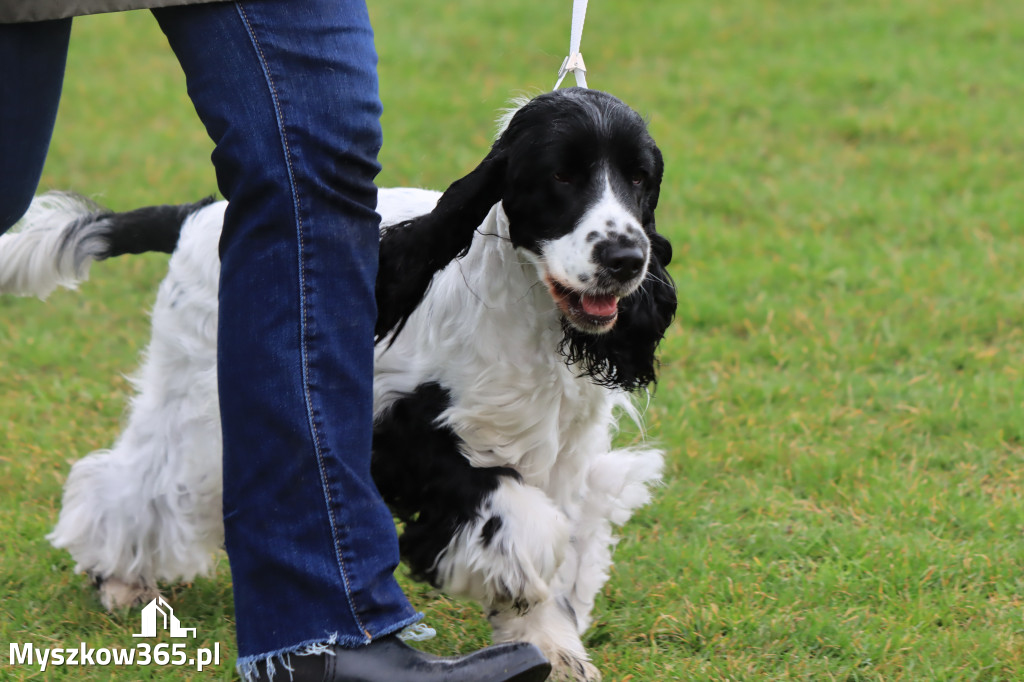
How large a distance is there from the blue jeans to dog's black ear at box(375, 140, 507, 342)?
0.65 metres

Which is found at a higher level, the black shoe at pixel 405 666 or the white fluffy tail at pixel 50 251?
the white fluffy tail at pixel 50 251

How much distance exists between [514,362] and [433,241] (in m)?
0.36

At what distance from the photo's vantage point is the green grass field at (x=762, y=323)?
3586mm

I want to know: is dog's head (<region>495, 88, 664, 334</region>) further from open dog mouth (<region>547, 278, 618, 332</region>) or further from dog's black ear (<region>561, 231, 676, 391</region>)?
dog's black ear (<region>561, 231, 676, 391</region>)

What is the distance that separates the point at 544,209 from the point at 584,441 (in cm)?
67

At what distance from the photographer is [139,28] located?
38.6 feet

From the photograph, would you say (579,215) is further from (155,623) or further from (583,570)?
(155,623)

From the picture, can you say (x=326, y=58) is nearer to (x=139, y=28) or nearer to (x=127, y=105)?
(x=127, y=105)

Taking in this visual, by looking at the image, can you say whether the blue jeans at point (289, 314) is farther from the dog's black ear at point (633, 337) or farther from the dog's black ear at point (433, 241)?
the dog's black ear at point (633, 337)

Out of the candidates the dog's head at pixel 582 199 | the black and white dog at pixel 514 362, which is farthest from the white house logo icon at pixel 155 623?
the dog's head at pixel 582 199

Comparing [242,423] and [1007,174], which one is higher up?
[1007,174]

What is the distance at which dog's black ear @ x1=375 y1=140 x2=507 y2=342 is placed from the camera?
10.5 feet

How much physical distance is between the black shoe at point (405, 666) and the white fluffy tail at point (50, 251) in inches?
75.5

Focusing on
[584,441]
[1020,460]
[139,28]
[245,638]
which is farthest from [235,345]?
[139,28]
